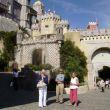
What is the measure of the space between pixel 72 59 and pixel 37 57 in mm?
Result: 4359

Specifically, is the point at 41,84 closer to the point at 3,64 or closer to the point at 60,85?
the point at 60,85

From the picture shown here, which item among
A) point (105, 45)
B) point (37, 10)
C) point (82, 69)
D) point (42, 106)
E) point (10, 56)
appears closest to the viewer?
point (42, 106)

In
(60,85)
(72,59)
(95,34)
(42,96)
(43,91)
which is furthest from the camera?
(95,34)

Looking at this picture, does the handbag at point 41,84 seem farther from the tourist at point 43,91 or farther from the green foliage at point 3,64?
the green foliage at point 3,64

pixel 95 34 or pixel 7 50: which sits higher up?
pixel 95 34

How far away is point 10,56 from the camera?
33.2 m

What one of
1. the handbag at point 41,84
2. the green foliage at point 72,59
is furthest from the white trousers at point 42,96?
the green foliage at point 72,59

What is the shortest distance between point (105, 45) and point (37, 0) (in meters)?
46.0

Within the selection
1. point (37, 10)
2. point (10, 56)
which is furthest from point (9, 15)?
A: point (10, 56)

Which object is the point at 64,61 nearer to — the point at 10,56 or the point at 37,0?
the point at 10,56

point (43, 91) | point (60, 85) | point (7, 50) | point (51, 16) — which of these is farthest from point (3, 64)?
point (51, 16)

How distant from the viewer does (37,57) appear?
31203mm

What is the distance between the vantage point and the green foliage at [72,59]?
92.3 ft

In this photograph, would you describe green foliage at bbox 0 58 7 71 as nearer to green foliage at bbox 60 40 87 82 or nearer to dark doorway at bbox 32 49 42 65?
dark doorway at bbox 32 49 42 65
